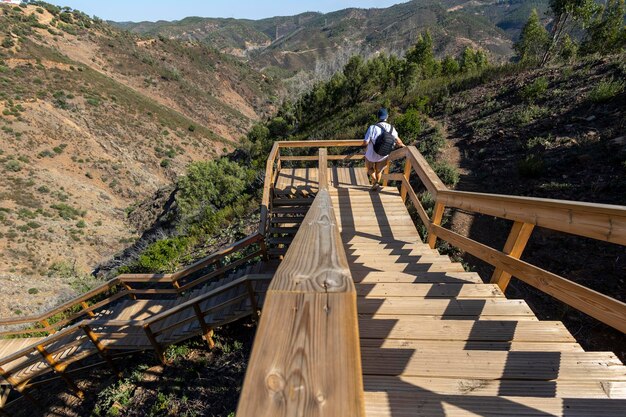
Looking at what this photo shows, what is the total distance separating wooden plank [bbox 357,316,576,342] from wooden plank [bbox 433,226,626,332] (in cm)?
27

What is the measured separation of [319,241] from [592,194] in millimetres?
7485

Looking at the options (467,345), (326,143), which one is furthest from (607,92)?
(467,345)

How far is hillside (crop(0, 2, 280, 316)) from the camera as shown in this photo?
19.7 m

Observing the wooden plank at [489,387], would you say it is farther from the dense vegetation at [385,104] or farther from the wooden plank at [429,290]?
the dense vegetation at [385,104]

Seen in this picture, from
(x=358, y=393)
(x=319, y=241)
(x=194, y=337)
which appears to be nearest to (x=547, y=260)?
(x=319, y=241)

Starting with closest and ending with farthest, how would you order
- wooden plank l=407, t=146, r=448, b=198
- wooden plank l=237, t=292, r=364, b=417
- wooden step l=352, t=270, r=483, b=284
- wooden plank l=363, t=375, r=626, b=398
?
wooden plank l=237, t=292, r=364, b=417 < wooden plank l=363, t=375, r=626, b=398 < wooden step l=352, t=270, r=483, b=284 < wooden plank l=407, t=146, r=448, b=198

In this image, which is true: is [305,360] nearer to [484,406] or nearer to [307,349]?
[307,349]

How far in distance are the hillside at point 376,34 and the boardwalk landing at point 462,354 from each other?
256ft

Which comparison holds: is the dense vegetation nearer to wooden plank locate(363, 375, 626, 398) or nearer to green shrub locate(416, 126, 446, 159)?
green shrub locate(416, 126, 446, 159)

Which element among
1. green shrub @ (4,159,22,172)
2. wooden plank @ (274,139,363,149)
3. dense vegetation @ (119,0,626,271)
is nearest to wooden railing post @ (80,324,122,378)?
dense vegetation @ (119,0,626,271)

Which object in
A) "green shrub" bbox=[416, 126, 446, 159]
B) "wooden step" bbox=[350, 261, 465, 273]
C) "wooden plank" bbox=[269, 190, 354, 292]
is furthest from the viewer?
"green shrub" bbox=[416, 126, 446, 159]

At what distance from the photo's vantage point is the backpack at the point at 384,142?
17.7 feet

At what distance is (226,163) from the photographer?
18.2 metres

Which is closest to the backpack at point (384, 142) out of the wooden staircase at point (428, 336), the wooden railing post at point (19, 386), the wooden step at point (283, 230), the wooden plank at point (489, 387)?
the wooden staircase at point (428, 336)
